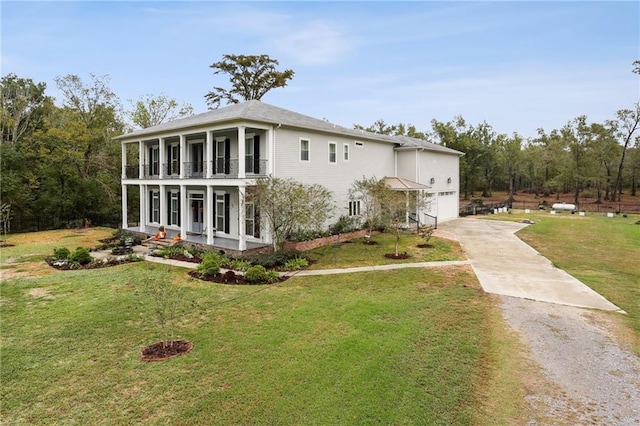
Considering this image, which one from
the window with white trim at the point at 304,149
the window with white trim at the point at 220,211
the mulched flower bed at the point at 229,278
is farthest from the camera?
the window with white trim at the point at 220,211

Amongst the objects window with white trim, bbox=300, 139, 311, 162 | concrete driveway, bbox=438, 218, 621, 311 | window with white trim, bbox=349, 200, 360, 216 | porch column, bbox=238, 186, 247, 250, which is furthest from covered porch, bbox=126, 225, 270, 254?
concrete driveway, bbox=438, 218, 621, 311

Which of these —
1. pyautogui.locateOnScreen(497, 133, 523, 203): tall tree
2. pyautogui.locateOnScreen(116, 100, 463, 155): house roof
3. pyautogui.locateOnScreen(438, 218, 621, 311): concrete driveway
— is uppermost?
pyautogui.locateOnScreen(497, 133, 523, 203): tall tree

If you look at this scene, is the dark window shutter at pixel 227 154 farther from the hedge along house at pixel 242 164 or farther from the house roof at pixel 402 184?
the house roof at pixel 402 184

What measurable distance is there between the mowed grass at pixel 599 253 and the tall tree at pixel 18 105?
117 feet

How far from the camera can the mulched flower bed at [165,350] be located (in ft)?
23.8

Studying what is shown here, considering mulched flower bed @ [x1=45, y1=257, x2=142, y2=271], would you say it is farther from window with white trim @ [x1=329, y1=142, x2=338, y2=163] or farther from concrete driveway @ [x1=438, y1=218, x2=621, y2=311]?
concrete driveway @ [x1=438, y1=218, x2=621, y2=311]

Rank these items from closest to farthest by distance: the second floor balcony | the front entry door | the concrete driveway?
the concrete driveway → the second floor balcony → the front entry door

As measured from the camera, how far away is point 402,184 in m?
23.6

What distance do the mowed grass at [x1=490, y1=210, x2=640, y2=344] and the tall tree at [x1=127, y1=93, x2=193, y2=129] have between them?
3337cm

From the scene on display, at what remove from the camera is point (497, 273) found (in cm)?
1397

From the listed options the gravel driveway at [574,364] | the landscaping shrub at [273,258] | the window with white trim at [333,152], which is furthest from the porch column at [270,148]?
the gravel driveway at [574,364]

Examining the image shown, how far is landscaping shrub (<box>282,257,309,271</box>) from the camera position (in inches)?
577

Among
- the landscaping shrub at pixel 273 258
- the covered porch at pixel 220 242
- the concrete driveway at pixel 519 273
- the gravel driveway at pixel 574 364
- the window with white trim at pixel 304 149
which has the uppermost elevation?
the window with white trim at pixel 304 149

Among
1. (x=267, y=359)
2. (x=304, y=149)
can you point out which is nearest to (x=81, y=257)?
(x=304, y=149)
